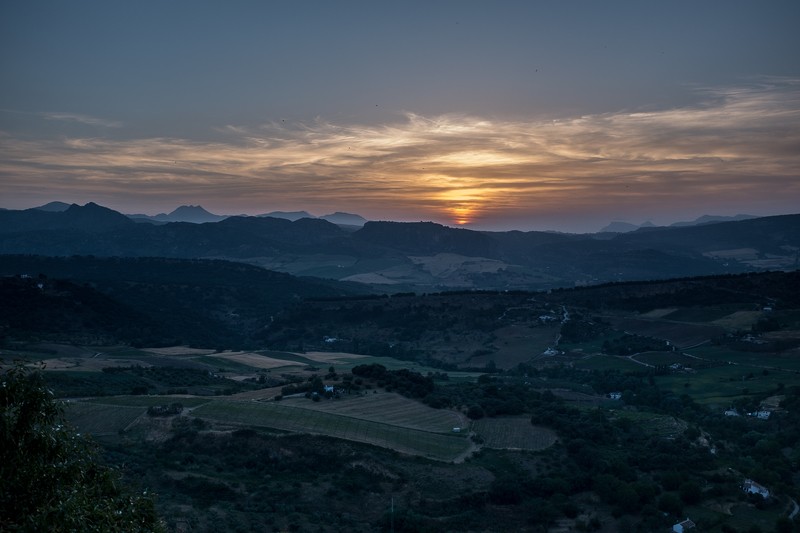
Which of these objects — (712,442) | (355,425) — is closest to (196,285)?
(355,425)

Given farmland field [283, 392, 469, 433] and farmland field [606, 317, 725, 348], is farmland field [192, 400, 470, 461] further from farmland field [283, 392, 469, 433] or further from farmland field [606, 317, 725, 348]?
farmland field [606, 317, 725, 348]

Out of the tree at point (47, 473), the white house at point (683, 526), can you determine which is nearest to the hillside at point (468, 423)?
the white house at point (683, 526)

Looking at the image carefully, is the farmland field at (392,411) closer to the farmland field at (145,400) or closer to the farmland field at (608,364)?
the farmland field at (145,400)

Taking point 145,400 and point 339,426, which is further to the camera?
point 145,400

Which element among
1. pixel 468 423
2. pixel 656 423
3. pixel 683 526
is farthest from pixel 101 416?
pixel 656 423

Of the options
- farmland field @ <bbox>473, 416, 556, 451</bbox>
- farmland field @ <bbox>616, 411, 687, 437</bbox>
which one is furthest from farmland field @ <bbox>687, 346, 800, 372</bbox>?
farmland field @ <bbox>473, 416, 556, 451</bbox>

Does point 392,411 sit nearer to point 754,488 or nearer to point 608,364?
point 754,488
